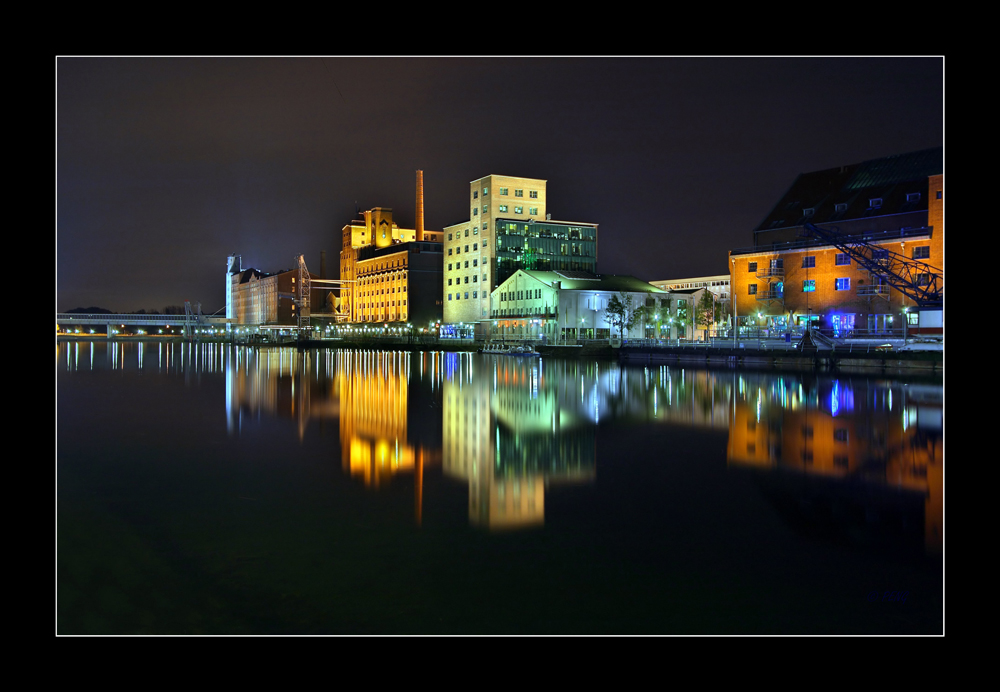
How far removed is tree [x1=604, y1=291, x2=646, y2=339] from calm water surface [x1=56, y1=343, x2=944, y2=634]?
4350 centimetres

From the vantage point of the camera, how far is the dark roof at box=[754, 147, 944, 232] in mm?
46250

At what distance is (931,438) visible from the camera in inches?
533

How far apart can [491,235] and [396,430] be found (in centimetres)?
6237

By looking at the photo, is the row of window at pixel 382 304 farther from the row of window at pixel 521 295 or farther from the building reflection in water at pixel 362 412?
the building reflection in water at pixel 362 412

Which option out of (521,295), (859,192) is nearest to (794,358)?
(859,192)

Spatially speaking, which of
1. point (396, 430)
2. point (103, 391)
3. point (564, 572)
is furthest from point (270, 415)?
A: point (564, 572)

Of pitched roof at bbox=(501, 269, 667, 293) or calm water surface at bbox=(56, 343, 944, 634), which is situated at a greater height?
pitched roof at bbox=(501, 269, 667, 293)

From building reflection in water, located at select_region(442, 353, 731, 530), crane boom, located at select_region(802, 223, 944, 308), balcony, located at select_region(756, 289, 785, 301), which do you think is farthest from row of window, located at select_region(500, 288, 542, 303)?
building reflection in water, located at select_region(442, 353, 731, 530)

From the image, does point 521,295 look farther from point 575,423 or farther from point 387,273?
point 575,423

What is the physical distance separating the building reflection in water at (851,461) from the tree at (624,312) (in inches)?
1521

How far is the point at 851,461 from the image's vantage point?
11.3 metres

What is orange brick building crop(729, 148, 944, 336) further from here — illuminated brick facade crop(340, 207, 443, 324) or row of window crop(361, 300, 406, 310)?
row of window crop(361, 300, 406, 310)

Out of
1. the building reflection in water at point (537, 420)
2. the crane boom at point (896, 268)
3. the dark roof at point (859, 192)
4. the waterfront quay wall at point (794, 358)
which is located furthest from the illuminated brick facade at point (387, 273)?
the building reflection in water at point (537, 420)
